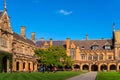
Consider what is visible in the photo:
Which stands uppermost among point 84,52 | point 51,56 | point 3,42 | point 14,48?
point 3,42

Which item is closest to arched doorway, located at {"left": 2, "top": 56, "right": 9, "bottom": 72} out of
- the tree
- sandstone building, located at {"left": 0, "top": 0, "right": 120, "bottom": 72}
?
sandstone building, located at {"left": 0, "top": 0, "right": 120, "bottom": 72}

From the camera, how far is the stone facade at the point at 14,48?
180 ft

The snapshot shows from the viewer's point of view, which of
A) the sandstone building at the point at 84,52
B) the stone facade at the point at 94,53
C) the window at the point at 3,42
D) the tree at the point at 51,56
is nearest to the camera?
the window at the point at 3,42

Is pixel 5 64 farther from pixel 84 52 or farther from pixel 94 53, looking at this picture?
pixel 94 53

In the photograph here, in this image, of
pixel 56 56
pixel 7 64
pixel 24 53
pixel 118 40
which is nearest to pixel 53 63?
pixel 56 56

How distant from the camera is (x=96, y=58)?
86188 millimetres

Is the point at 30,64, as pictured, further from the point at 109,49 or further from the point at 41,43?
the point at 109,49

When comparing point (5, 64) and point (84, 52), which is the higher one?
point (84, 52)

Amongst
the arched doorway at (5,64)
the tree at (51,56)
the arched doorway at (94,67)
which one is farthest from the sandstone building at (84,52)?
the arched doorway at (5,64)

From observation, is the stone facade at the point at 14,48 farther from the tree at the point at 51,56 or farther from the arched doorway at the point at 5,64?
the tree at the point at 51,56

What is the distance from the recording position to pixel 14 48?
61500 mm

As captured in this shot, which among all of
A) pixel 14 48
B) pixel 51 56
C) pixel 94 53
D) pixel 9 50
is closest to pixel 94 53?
pixel 94 53

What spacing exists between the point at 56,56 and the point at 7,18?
16695 mm

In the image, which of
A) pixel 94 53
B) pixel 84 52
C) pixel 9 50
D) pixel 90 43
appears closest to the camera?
pixel 9 50
